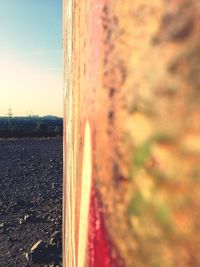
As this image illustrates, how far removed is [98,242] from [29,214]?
189 inches

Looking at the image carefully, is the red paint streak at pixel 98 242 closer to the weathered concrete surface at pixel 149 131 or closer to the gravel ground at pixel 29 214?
the weathered concrete surface at pixel 149 131

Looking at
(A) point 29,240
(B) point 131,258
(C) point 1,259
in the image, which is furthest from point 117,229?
(A) point 29,240

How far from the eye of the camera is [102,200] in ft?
0.86

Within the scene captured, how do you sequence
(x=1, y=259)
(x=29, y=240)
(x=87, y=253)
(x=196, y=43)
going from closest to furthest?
1. (x=196, y=43)
2. (x=87, y=253)
3. (x=1, y=259)
4. (x=29, y=240)

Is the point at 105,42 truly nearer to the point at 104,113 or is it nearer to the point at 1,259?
the point at 104,113

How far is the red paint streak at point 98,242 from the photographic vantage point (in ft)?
0.82

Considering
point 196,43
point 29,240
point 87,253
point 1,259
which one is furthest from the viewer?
point 29,240

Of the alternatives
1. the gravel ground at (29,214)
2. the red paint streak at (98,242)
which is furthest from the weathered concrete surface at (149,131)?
the gravel ground at (29,214)

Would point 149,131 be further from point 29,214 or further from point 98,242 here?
point 29,214

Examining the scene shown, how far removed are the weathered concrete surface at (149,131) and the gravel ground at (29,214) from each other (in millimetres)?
3380

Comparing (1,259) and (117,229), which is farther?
(1,259)

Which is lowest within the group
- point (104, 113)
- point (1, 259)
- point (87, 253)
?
point (1, 259)

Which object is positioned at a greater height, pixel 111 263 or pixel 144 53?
pixel 144 53

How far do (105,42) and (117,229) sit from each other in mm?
122
